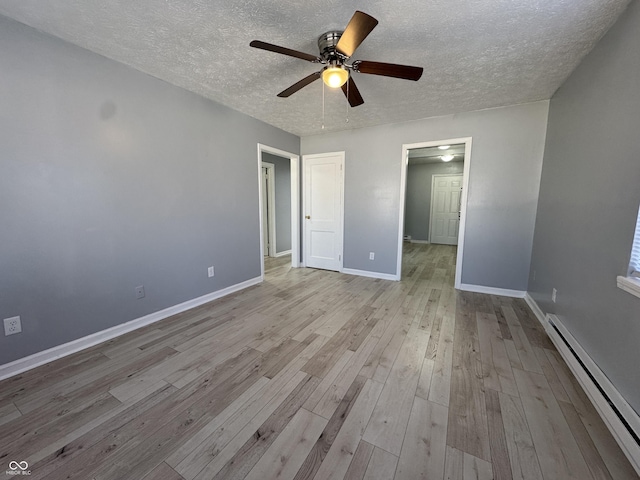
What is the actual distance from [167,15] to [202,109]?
1.26m

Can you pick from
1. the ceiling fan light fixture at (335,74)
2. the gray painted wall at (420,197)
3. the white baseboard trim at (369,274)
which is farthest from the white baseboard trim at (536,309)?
the gray painted wall at (420,197)

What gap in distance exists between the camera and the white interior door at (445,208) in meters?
7.13

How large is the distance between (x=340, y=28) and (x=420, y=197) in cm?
671

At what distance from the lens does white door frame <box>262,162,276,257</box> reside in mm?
5211

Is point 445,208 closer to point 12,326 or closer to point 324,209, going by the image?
point 324,209

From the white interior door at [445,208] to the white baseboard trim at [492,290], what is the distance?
13.8 feet

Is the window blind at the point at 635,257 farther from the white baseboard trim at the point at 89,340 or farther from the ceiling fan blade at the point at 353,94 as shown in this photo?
the white baseboard trim at the point at 89,340

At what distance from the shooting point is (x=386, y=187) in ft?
12.7

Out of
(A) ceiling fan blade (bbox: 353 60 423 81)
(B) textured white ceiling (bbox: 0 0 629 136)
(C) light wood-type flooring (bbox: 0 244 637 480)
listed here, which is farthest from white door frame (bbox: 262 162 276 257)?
(A) ceiling fan blade (bbox: 353 60 423 81)

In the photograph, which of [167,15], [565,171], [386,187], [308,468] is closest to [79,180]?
[167,15]

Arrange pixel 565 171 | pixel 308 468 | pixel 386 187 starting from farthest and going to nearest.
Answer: pixel 386 187, pixel 565 171, pixel 308 468

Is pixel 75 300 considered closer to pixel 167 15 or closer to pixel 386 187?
pixel 167 15

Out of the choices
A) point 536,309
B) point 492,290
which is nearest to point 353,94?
point 536,309

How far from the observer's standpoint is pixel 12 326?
171cm
